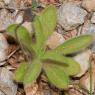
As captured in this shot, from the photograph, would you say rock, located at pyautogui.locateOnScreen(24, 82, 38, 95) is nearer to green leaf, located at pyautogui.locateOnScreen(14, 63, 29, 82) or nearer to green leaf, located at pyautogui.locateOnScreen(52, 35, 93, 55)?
green leaf, located at pyautogui.locateOnScreen(14, 63, 29, 82)

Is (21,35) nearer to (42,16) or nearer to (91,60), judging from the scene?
(42,16)

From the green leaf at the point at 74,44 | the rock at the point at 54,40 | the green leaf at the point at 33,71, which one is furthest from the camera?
the rock at the point at 54,40

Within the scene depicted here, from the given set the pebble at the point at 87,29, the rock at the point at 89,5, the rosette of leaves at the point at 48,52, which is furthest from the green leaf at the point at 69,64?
the rock at the point at 89,5

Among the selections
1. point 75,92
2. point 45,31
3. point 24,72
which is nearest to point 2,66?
point 24,72

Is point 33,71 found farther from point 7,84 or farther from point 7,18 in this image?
point 7,18

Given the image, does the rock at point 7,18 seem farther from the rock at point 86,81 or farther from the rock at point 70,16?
Answer: the rock at point 86,81

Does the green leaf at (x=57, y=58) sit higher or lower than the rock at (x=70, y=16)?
lower

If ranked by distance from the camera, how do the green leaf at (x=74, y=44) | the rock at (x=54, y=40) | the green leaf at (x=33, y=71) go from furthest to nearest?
1. the rock at (x=54, y=40)
2. the green leaf at (x=74, y=44)
3. the green leaf at (x=33, y=71)
